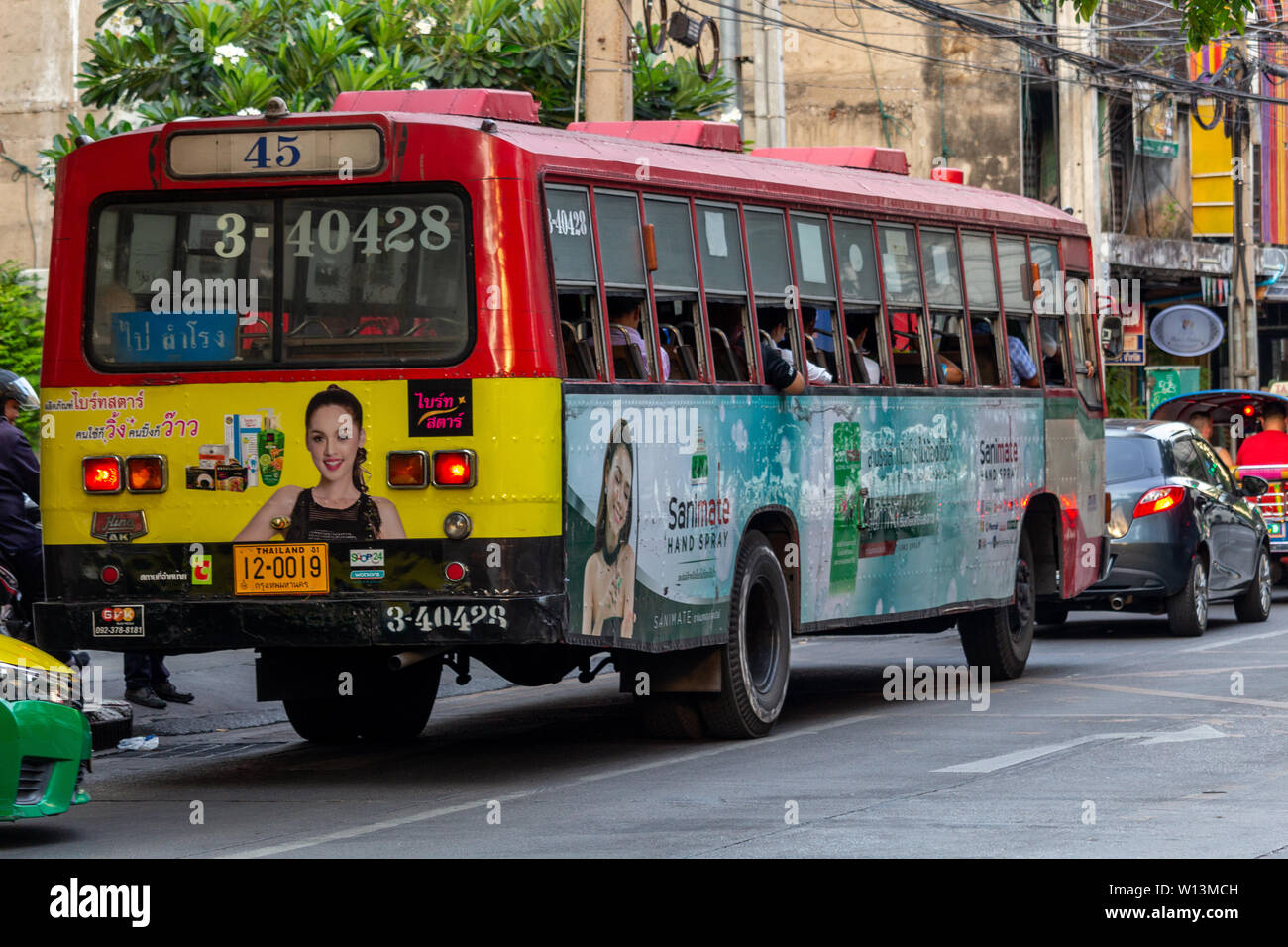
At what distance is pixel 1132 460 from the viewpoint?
61.3 ft

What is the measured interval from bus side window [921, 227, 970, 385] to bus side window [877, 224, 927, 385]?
0.16m

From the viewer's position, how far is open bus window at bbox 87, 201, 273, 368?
32.5 feet

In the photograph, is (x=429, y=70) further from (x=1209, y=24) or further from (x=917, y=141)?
(x=917, y=141)

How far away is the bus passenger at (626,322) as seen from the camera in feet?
34.3

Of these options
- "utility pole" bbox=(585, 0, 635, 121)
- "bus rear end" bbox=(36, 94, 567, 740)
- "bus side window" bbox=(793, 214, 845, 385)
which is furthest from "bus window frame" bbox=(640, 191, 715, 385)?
"utility pole" bbox=(585, 0, 635, 121)

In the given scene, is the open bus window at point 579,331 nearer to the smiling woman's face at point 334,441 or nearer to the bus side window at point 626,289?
the bus side window at point 626,289

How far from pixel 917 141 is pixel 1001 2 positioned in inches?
106

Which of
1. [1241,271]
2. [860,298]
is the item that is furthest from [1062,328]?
[1241,271]

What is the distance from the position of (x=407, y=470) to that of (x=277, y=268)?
1092mm

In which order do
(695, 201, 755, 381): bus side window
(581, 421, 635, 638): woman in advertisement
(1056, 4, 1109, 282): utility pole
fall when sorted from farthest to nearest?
(1056, 4, 1109, 282): utility pole
(695, 201, 755, 381): bus side window
(581, 421, 635, 638): woman in advertisement

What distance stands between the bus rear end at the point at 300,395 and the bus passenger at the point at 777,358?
7.33ft

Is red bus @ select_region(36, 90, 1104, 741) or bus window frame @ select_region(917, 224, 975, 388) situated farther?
bus window frame @ select_region(917, 224, 975, 388)

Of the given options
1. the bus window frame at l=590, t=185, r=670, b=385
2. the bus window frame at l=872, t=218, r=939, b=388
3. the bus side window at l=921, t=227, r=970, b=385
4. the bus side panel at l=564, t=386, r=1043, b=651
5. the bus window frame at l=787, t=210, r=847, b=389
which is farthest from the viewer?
the bus side window at l=921, t=227, r=970, b=385

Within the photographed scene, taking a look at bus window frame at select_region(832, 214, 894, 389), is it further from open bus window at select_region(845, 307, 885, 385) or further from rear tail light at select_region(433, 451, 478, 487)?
Answer: rear tail light at select_region(433, 451, 478, 487)
